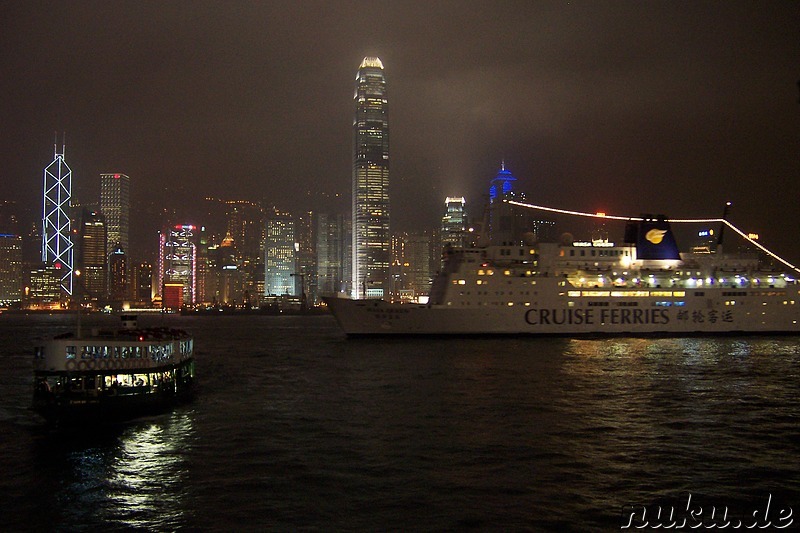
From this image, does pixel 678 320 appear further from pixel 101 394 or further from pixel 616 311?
pixel 101 394

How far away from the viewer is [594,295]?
61.5 meters

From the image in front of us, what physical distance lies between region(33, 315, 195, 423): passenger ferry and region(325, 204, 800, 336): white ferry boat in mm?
33628

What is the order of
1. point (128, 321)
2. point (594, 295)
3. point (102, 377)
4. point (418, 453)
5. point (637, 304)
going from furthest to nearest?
1. point (637, 304)
2. point (594, 295)
3. point (128, 321)
4. point (102, 377)
5. point (418, 453)

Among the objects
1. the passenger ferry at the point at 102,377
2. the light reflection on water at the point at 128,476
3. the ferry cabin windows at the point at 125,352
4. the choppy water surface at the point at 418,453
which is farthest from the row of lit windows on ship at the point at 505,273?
the light reflection on water at the point at 128,476

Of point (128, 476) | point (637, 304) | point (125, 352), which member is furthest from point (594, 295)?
point (128, 476)

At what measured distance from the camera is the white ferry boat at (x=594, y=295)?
59.2 metres

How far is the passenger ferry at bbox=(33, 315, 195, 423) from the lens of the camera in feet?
74.6

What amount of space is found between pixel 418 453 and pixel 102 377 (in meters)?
11.3

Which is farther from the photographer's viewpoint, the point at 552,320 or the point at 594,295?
the point at 594,295

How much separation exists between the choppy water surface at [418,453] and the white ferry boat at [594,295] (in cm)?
2198

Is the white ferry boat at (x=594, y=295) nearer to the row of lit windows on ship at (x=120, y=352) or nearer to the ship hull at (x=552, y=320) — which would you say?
the ship hull at (x=552, y=320)

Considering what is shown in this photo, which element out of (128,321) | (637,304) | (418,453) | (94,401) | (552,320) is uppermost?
(637,304)

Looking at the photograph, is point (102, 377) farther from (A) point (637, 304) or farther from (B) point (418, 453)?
(A) point (637, 304)

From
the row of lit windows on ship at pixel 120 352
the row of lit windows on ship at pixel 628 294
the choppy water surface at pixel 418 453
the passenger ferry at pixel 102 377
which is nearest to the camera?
the choppy water surface at pixel 418 453
